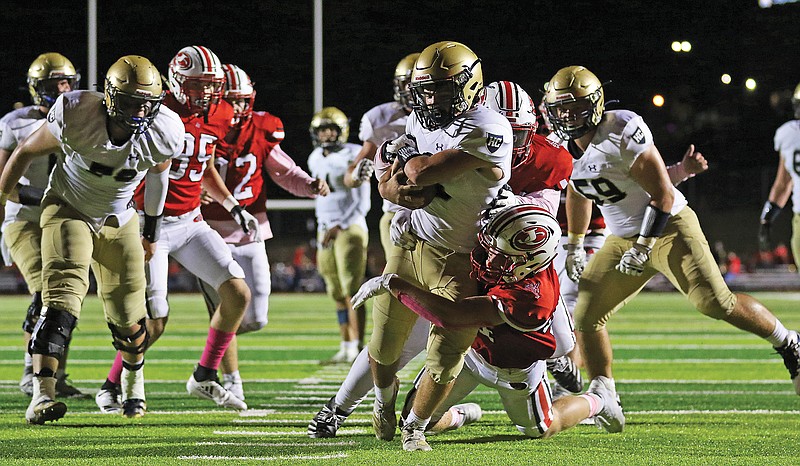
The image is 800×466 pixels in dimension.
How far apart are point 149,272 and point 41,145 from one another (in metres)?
0.88

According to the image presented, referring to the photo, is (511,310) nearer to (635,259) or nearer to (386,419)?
(386,419)

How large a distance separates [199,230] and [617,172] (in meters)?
1.74

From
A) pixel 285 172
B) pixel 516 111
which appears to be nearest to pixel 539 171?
pixel 516 111

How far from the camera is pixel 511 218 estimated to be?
10.4 feet

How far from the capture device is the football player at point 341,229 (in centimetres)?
691

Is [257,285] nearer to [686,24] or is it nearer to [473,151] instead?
[473,151]

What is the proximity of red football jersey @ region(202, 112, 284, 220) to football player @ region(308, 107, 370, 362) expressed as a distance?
69.6 inches

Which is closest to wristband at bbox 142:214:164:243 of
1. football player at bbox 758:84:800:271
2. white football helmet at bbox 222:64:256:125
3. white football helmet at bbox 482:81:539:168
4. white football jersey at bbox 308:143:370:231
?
white football helmet at bbox 222:64:256:125

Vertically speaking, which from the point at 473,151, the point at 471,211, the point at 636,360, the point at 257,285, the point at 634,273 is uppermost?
the point at 473,151

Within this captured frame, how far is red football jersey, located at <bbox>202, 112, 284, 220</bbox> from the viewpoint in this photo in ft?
16.5

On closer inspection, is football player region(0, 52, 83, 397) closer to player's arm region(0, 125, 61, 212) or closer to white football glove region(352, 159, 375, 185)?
player's arm region(0, 125, 61, 212)

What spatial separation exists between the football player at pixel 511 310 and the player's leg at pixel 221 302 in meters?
1.14

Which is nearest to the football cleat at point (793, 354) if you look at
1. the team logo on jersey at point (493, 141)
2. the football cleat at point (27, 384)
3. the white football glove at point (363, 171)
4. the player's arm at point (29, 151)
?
the team logo on jersey at point (493, 141)

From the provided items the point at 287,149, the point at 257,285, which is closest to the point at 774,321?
the point at 257,285
